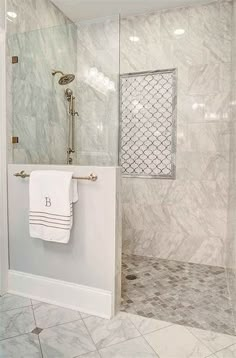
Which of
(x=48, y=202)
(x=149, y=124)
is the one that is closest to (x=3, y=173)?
(x=48, y=202)

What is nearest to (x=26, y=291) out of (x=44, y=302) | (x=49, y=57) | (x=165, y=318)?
(x=44, y=302)

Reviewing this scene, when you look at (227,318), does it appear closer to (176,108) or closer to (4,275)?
(4,275)

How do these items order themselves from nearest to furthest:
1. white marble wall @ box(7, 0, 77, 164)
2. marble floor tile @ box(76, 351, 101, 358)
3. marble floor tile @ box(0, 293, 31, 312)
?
marble floor tile @ box(76, 351, 101, 358) < marble floor tile @ box(0, 293, 31, 312) < white marble wall @ box(7, 0, 77, 164)

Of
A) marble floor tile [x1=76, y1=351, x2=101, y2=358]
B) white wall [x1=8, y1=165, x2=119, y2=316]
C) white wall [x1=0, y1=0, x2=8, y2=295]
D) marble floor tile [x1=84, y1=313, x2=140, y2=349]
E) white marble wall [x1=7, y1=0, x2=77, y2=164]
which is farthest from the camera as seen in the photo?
white marble wall [x1=7, y1=0, x2=77, y2=164]

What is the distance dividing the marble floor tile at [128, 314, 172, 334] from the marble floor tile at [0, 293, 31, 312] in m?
0.80

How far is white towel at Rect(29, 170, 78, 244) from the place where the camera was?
1.81 m

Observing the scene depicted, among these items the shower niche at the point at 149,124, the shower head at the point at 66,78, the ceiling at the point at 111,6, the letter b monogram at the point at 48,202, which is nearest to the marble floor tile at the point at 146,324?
the letter b monogram at the point at 48,202

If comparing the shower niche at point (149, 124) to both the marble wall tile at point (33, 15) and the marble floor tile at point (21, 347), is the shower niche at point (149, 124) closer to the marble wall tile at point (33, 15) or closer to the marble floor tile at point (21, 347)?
the marble wall tile at point (33, 15)

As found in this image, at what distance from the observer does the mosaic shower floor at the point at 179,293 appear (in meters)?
1.80

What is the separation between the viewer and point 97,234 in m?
1.84

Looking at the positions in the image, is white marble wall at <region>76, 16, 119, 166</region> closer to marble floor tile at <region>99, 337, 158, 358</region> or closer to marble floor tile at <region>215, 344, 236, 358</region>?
marble floor tile at <region>99, 337, 158, 358</region>

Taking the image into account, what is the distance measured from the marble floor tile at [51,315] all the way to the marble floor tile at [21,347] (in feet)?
0.45

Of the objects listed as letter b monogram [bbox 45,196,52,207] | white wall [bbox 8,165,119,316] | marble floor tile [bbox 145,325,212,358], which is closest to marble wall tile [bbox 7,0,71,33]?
white wall [bbox 8,165,119,316]

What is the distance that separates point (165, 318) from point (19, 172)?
1510mm
